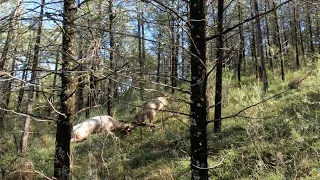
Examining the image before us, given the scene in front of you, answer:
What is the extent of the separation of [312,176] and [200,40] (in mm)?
2914

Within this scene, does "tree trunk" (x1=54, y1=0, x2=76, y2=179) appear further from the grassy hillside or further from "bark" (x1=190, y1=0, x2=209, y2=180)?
"bark" (x1=190, y1=0, x2=209, y2=180)

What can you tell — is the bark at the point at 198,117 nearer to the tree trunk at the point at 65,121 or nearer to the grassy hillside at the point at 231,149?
the grassy hillside at the point at 231,149

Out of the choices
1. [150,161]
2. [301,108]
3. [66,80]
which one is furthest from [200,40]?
→ [301,108]

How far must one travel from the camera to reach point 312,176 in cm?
384

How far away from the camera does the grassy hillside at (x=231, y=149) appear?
425cm

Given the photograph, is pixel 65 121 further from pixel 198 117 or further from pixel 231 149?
pixel 231 149

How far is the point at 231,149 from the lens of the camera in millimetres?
5668

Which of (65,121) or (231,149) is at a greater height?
(65,121)

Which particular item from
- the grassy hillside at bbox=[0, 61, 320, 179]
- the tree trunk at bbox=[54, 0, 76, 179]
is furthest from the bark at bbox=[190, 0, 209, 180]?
the tree trunk at bbox=[54, 0, 76, 179]

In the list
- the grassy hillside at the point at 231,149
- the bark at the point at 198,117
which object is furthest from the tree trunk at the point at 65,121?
the bark at the point at 198,117

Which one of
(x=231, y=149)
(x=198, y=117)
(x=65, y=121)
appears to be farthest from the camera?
(x=231, y=149)

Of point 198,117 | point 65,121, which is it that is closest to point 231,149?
point 65,121

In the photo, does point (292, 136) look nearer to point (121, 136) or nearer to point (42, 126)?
point (121, 136)

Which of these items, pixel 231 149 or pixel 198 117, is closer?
pixel 198 117
